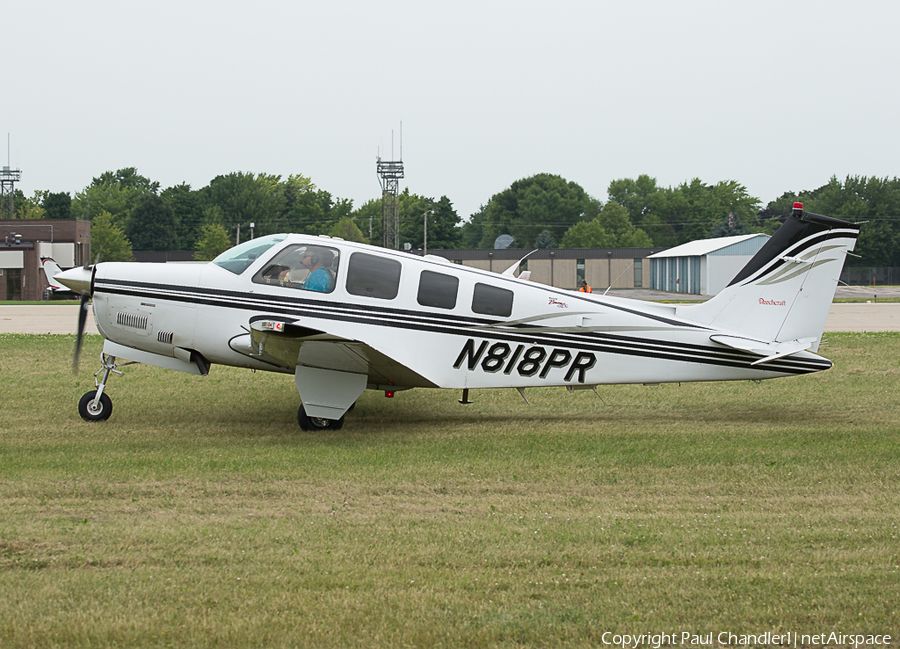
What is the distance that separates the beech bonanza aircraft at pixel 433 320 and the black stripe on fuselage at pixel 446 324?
12mm

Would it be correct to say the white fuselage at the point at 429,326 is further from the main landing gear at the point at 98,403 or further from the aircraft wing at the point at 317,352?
the main landing gear at the point at 98,403

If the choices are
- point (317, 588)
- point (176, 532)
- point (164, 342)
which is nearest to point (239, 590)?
point (317, 588)

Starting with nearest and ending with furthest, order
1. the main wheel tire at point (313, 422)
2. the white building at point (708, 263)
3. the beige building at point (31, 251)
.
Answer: the main wheel tire at point (313, 422)
the beige building at point (31, 251)
the white building at point (708, 263)

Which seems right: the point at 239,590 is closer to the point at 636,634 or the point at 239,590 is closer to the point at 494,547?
the point at 494,547

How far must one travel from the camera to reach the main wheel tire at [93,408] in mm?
9586

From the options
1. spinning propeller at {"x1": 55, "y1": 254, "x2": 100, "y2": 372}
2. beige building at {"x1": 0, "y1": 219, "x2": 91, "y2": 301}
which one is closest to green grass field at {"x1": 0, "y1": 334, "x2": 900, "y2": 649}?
spinning propeller at {"x1": 55, "y1": 254, "x2": 100, "y2": 372}

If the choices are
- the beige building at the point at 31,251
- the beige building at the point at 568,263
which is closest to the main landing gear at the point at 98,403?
the beige building at the point at 31,251

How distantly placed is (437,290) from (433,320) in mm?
361

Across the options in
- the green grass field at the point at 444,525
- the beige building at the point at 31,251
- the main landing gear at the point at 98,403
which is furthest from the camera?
the beige building at the point at 31,251

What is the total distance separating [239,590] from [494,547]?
1687 millimetres

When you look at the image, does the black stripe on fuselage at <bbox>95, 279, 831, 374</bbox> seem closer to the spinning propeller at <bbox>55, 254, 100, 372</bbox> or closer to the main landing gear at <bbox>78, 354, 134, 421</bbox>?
the spinning propeller at <bbox>55, 254, 100, 372</bbox>

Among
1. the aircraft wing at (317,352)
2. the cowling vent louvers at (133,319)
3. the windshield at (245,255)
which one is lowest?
the aircraft wing at (317,352)

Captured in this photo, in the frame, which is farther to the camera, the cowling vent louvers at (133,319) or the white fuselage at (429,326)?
the cowling vent louvers at (133,319)

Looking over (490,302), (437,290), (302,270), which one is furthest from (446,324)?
(302,270)
